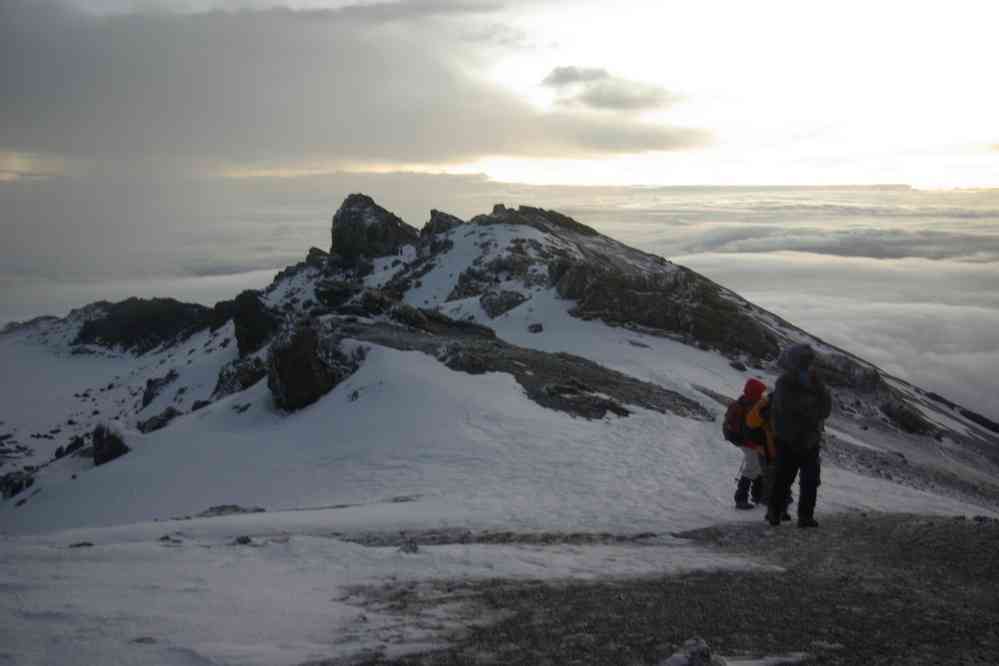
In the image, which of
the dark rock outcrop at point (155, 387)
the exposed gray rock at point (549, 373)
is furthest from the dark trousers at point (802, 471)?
the dark rock outcrop at point (155, 387)

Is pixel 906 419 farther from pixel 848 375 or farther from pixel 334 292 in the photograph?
pixel 334 292

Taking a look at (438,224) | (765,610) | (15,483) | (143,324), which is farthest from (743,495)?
(143,324)

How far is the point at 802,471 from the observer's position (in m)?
12.7

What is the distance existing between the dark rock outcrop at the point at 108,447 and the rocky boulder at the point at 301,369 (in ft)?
22.2

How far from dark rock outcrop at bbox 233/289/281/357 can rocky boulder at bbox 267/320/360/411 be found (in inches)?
929

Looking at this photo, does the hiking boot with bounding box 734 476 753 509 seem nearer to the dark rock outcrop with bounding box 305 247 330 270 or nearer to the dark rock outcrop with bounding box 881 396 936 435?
the dark rock outcrop with bounding box 881 396 936 435

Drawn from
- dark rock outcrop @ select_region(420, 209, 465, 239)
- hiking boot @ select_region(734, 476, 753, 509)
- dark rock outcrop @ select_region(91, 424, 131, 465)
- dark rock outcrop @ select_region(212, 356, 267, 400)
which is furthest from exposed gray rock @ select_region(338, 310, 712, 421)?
dark rock outcrop @ select_region(420, 209, 465, 239)

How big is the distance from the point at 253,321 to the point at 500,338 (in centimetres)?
1832

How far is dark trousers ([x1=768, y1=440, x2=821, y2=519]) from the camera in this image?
12.5 m

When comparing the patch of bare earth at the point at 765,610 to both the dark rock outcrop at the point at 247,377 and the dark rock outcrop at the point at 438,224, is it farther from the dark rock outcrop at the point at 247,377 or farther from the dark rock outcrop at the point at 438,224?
the dark rock outcrop at the point at 438,224

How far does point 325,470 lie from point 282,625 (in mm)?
13392

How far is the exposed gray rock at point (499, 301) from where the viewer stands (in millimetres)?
52031

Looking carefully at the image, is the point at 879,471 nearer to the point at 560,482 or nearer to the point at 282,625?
the point at 560,482

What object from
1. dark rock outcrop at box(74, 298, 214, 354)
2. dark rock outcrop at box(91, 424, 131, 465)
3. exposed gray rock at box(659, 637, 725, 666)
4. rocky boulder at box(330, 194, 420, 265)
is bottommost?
dark rock outcrop at box(74, 298, 214, 354)
